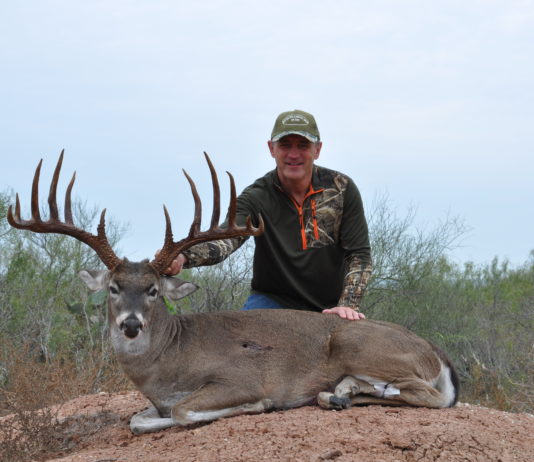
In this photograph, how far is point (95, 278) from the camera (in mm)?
6918

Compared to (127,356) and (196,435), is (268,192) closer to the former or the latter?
(127,356)

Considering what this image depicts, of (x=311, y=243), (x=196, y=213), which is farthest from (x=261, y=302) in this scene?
(x=196, y=213)

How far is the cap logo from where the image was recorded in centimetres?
815

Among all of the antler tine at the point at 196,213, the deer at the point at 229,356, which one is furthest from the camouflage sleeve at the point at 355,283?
the antler tine at the point at 196,213

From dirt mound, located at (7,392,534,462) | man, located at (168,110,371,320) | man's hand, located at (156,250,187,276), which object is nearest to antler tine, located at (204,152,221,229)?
man's hand, located at (156,250,187,276)

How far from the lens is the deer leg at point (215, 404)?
21.0 feet

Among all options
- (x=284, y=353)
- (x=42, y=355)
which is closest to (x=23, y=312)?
(x=42, y=355)

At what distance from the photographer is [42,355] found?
1209 centimetres

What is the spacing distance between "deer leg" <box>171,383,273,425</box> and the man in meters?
1.81

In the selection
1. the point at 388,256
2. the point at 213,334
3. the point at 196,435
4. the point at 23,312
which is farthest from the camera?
the point at 388,256

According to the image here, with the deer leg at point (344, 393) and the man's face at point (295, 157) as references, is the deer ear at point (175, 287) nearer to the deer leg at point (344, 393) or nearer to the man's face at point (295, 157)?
the deer leg at point (344, 393)

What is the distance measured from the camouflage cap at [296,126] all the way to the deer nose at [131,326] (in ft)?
9.23

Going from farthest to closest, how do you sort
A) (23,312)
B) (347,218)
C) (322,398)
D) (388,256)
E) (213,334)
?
1. (388,256)
2. (23,312)
3. (347,218)
4. (213,334)
5. (322,398)

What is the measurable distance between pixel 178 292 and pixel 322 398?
5.22 ft
